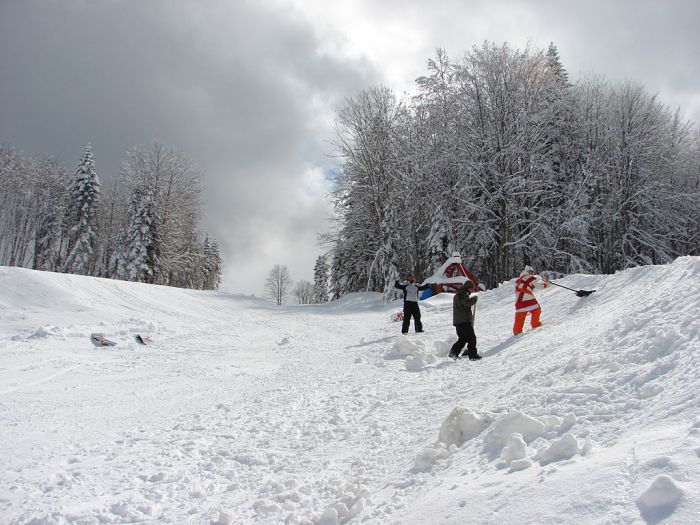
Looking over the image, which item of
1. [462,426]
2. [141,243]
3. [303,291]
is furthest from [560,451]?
[303,291]

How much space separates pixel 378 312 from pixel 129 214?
87.9 feet

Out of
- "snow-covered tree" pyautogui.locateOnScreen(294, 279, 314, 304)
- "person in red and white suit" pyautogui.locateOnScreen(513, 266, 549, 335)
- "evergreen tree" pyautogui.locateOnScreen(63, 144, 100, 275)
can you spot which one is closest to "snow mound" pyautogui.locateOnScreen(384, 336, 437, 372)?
"person in red and white suit" pyautogui.locateOnScreen(513, 266, 549, 335)

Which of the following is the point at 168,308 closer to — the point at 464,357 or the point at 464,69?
the point at 464,357

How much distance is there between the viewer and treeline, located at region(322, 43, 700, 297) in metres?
24.6

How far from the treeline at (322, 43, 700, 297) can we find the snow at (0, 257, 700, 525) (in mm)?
15805

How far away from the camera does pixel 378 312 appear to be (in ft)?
70.5

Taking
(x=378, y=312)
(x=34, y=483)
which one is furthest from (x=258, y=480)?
(x=378, y=312)

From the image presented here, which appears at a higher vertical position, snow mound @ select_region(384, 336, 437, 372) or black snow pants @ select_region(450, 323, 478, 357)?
black snow pants @ select_region(450, 323, 478, 357)

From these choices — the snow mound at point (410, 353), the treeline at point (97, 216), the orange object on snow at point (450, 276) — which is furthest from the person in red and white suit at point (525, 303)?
the treeline at point (97, 216)

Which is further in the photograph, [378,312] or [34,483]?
[378,312]

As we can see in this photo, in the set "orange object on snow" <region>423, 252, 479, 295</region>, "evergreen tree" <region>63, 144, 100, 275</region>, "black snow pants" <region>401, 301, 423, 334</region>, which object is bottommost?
"black snow pants" <region>401, 301, 423, 334</region>

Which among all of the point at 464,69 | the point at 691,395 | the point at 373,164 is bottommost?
the point at 691,395

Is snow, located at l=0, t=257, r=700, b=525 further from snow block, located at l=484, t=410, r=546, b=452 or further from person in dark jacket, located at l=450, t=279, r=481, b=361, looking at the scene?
person in dark jacket, located at l=450, t=279, r=481, b=361

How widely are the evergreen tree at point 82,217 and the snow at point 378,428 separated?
32.8 metres
